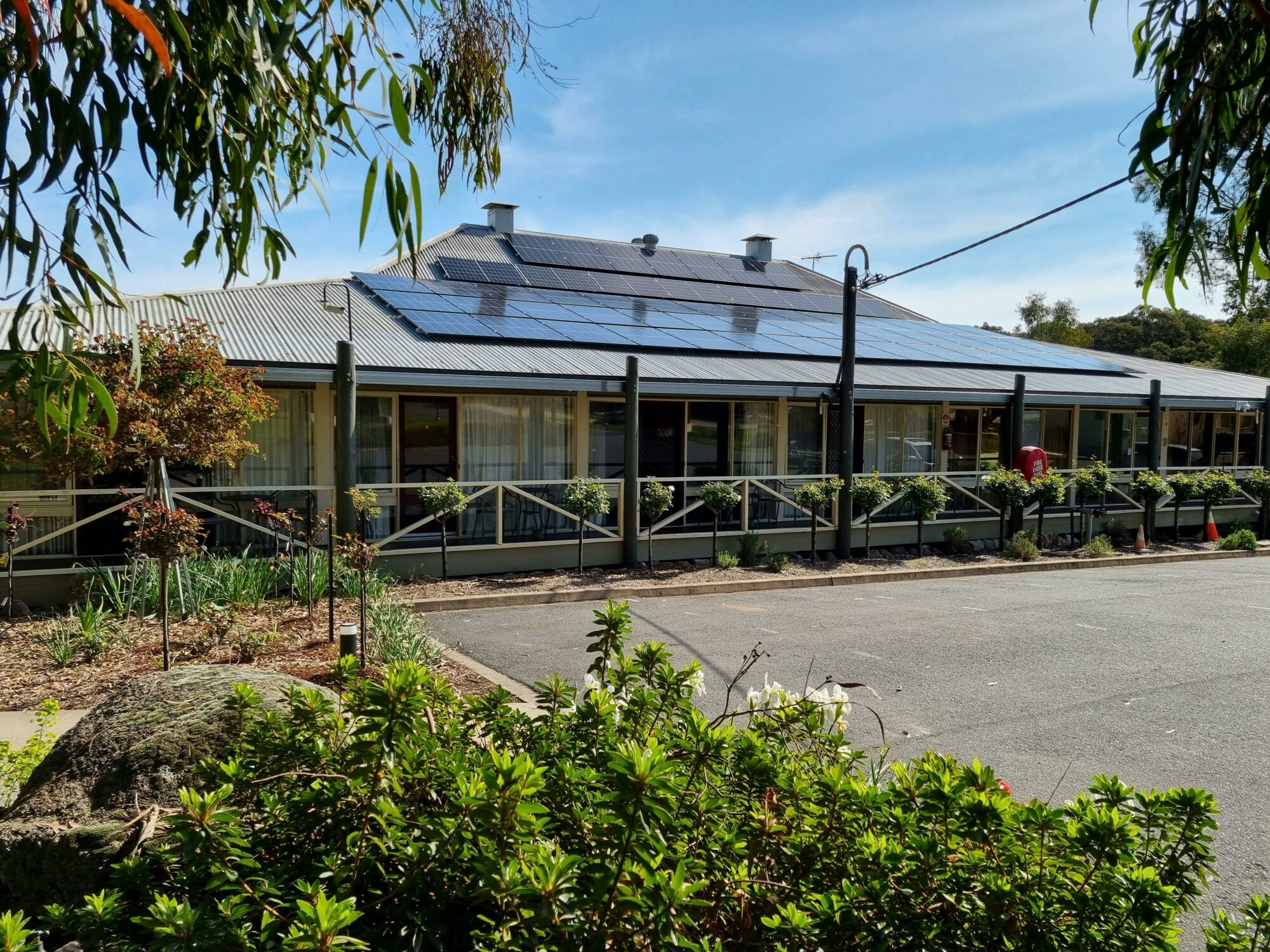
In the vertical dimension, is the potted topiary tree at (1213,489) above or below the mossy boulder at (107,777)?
above

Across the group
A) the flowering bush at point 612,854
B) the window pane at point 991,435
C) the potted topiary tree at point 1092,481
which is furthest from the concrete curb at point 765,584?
the flowering bush at point 612,854

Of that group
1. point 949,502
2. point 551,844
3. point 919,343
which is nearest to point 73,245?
point 551,844

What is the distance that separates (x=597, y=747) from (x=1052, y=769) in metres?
4.55

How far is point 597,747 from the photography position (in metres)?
2.77

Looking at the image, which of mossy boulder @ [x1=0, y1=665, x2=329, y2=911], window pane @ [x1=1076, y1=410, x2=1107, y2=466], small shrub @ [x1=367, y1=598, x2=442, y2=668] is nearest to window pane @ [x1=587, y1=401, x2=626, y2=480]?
small shrub @ [x1=367, y1=598, x2=442, y2=668]

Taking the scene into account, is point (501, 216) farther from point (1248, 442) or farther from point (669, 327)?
point (1248, 442)

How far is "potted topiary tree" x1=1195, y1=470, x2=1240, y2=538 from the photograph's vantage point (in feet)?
67.0

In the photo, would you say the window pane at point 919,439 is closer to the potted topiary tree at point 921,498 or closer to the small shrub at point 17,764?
the potted topiary tree at point 921,498

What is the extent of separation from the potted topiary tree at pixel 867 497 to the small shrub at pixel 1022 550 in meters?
2.83

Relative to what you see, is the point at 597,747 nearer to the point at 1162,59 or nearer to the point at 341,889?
the point at 341,889

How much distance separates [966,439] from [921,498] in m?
4.77

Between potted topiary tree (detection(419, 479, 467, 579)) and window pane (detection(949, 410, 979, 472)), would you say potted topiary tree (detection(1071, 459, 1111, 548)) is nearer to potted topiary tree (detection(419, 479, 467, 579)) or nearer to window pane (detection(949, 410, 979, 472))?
window pane (detection(949, 410, 979, 472))

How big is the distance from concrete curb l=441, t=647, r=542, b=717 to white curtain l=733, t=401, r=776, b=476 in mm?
9415

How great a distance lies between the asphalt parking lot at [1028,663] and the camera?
621 cm
